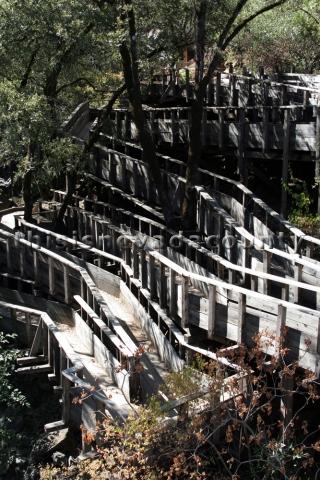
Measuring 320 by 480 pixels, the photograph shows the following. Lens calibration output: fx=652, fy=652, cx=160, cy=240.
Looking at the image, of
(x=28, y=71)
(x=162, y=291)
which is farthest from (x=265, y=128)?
(x=162, y=291)

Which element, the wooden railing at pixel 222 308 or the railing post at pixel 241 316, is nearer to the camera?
the wooden railing at pixel 222 308

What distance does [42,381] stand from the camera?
1221cm

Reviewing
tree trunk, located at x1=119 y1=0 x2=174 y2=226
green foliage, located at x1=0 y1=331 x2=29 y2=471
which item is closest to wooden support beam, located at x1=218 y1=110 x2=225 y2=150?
tree trunk, located at x1=119 y1=0 x2=174 y2=226

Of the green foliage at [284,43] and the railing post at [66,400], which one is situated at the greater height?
the green foliage at [284,43]

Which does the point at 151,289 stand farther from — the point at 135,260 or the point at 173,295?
the point at 135,260

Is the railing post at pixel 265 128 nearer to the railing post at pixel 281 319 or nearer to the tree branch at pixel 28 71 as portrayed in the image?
the tree branch at pixel 28 71

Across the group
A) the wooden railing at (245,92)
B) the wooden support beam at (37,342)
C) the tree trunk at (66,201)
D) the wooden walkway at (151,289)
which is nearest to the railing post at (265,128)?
the wooden walkway at (151,289)

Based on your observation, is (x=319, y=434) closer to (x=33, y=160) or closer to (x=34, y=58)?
(x=33, y=160)

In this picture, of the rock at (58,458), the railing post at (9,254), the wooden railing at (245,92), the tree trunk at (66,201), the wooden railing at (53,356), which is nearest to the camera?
the rock at (58,458)

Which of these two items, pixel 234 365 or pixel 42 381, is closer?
pixel 234 365

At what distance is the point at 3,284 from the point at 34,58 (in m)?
5.10

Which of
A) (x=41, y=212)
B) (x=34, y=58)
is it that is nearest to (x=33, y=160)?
(x=34, y=58)

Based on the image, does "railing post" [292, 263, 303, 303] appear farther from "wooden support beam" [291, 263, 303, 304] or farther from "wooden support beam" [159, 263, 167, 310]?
"wooden support beam" [159, 263, 167, 310]

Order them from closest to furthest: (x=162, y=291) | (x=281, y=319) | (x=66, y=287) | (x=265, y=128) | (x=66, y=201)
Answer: (x=281, y=319), (x=162, y=291), (x=66, y=287), (x=265, y=128), (x=66, y=201)
